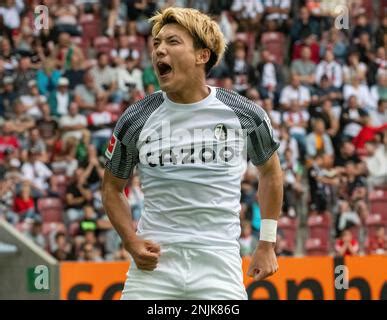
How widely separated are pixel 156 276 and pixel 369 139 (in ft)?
34.0

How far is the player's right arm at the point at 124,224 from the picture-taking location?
558 centimetres

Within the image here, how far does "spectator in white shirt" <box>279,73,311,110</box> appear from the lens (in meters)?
16.0

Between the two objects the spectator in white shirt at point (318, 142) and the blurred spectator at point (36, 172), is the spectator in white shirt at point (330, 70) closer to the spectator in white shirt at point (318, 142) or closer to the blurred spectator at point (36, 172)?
the spectator in white shirt at point (318, 142)

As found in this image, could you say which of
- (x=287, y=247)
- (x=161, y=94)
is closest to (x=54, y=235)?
(x=287, y=247)

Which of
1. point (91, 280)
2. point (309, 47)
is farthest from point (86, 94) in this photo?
point (91, 280)

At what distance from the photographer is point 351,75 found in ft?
53.9

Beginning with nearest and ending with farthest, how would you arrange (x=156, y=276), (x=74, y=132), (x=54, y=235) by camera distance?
(x=156, y=276)
(x=54, y=235)
(x=74, y=132)

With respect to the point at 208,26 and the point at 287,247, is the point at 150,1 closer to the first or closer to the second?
the point at 287,247

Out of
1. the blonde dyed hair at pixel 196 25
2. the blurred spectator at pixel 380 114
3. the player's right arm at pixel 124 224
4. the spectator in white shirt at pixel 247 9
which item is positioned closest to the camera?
the player's right arm at pixel 124 224

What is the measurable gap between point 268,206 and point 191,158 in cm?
49

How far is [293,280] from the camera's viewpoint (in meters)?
11.8

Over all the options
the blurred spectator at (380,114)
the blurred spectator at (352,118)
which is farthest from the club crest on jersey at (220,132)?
the blurred spectator at (380,114)

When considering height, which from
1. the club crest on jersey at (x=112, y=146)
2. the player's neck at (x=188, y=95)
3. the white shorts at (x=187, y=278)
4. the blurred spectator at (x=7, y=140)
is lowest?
the white shorts at (x=187, y=278)

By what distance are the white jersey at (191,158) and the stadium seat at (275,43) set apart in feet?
37.3
